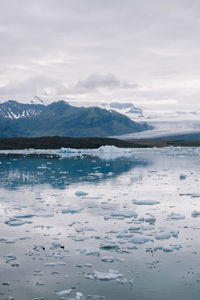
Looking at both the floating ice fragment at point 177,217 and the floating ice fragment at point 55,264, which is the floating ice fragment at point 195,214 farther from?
the floating ice fragment at point 55,264

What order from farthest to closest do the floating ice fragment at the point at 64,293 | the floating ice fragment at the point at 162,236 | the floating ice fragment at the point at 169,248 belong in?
the floating ice fragment at the point at 162,236
the floating ice fragment at the point at 169,248
the floating ice fragment at the point at 64,293

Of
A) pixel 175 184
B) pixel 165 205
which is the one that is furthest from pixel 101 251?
pixel 175 184


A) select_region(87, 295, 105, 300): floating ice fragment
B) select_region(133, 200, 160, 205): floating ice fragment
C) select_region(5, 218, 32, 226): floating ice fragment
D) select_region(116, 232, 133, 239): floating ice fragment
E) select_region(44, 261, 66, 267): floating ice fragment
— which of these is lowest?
select_region(87, 295, 105, 300): floating ice fragment

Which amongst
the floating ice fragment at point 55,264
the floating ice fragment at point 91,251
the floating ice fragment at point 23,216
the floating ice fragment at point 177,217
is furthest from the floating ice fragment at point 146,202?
the floating ice fragment at point 55,264

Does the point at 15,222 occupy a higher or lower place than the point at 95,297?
higher

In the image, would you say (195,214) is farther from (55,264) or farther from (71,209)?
(55,264)

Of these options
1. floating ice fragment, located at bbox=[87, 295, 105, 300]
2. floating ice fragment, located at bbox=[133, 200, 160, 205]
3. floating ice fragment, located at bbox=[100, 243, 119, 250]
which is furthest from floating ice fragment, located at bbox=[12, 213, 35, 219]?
floating ice fragment, located at bbox=[87, 295, 105, 300]

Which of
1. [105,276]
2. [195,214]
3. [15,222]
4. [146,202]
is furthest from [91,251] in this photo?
[146,202]

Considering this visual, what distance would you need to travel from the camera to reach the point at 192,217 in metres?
11.4

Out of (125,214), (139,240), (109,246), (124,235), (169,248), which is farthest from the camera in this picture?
(125,214)

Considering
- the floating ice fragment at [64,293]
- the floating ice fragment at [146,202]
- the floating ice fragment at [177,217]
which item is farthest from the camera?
the floating ice fragment at [146,202]

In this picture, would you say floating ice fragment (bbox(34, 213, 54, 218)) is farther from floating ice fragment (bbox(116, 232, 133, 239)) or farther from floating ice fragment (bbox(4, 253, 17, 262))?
floating ice fragment (bbox(4, 253, 17, 262))

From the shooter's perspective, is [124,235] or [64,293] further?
[124,235]

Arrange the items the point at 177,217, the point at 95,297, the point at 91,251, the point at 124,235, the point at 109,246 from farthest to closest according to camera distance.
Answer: the point at 177,217 → the point at 124,235 → the point at 109,246 → the point at 91,251 → the point at 95,297
